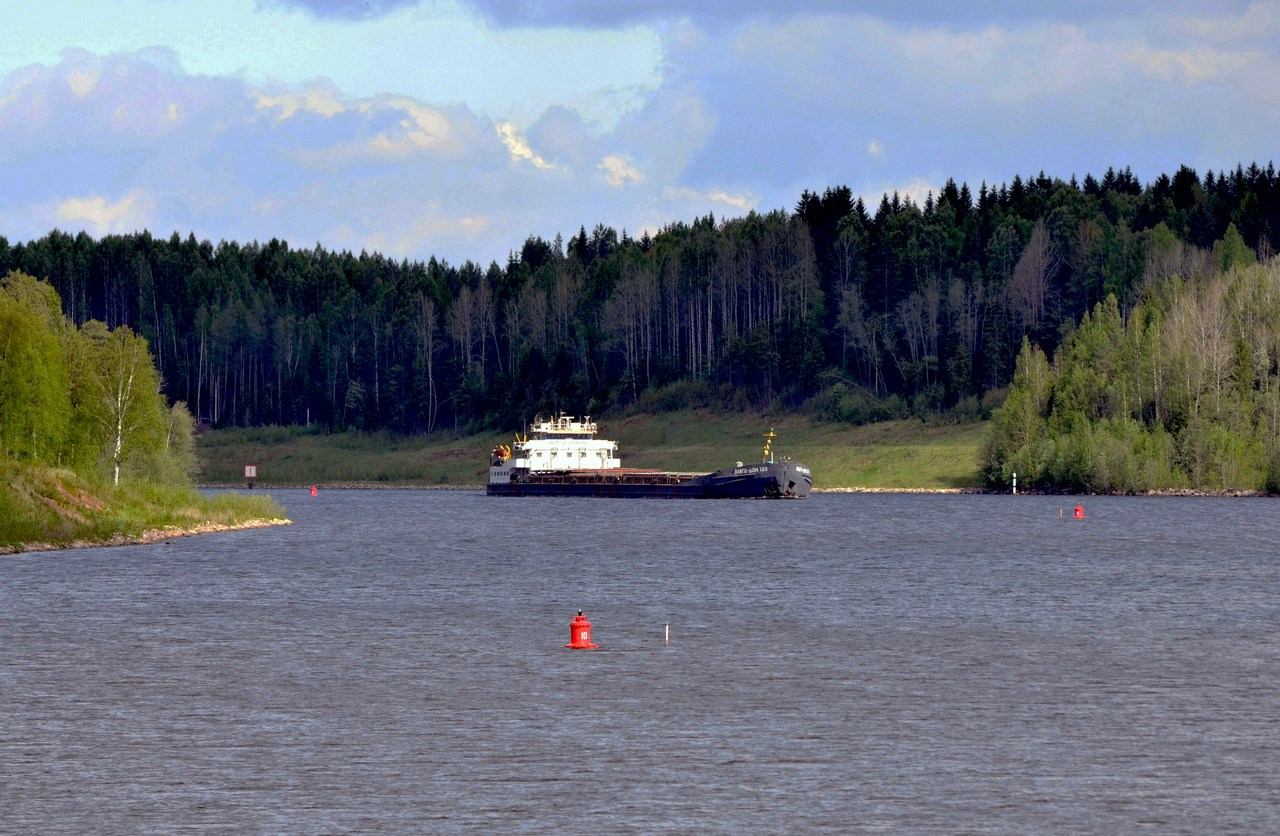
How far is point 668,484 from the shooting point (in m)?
175

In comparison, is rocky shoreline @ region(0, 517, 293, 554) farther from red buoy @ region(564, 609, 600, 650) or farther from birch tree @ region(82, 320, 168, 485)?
red buoy @ region(564, 609, 600, 650)

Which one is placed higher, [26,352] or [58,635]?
[26,352]

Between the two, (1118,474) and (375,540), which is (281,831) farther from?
(1118,474)

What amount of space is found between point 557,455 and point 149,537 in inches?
3666

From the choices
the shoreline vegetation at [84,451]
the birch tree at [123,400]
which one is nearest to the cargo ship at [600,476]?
the shoreline vegetation at [84,451]

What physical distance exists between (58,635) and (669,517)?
88937mm

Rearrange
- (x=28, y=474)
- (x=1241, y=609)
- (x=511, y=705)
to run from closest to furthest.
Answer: (x=511, y=705)
(x=1241, y=609)
(x=28, y=474)

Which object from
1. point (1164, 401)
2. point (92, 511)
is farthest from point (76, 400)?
point (1164, 401)

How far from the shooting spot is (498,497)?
614 ft

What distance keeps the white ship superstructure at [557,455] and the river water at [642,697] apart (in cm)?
10412

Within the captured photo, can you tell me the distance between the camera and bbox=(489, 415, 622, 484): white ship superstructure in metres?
187

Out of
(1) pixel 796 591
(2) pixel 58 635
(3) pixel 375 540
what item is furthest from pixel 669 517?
(2) pixel 58 635

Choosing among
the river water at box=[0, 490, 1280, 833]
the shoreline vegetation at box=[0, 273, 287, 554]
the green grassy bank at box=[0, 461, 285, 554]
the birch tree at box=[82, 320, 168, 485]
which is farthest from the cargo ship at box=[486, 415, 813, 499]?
the river water at box=[0, 490, 1280, 833]

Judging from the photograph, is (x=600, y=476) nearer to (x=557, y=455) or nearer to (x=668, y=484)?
(x=668, y=484)
